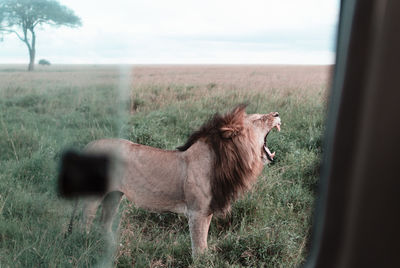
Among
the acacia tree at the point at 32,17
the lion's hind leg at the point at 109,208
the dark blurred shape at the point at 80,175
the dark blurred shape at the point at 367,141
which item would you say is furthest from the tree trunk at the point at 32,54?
the dark blurred shape at the point at 367,141

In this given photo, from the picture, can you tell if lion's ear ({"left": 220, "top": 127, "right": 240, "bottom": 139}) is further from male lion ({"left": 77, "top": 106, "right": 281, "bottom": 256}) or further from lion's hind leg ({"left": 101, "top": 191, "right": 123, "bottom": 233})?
lion's hind leg ({"left": 101, "top": 191, "right": 123, "bottom": 233})

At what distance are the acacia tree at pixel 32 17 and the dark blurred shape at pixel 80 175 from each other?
422mm

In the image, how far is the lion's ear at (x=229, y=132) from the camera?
7.31ft

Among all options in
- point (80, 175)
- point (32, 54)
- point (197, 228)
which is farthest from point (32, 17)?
point (197, 228)

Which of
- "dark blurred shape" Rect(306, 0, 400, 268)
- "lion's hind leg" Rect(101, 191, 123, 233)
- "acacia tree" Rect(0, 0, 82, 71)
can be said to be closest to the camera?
"dark blurred shape" Rect(306, 0, 400, 268)

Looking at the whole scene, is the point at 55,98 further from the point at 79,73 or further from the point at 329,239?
the point at 329,239

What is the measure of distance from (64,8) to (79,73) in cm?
28

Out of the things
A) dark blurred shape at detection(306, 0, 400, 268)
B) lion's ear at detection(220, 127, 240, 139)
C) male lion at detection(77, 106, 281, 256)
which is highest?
dark blurred shape at detection(306, 0, 400, 268)

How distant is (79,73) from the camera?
204 cm

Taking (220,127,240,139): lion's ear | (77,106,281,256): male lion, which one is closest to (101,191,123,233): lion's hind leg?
(77,106,281,256): male lion

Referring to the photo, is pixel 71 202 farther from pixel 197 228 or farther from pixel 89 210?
pixel 197 228

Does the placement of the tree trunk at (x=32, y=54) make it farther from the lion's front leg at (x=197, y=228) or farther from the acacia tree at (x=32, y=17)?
the lion's front leg at (x=197, y=228)

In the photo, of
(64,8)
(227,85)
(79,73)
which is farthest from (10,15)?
(227,85)

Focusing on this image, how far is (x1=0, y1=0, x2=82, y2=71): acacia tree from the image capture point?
71.6 inches
